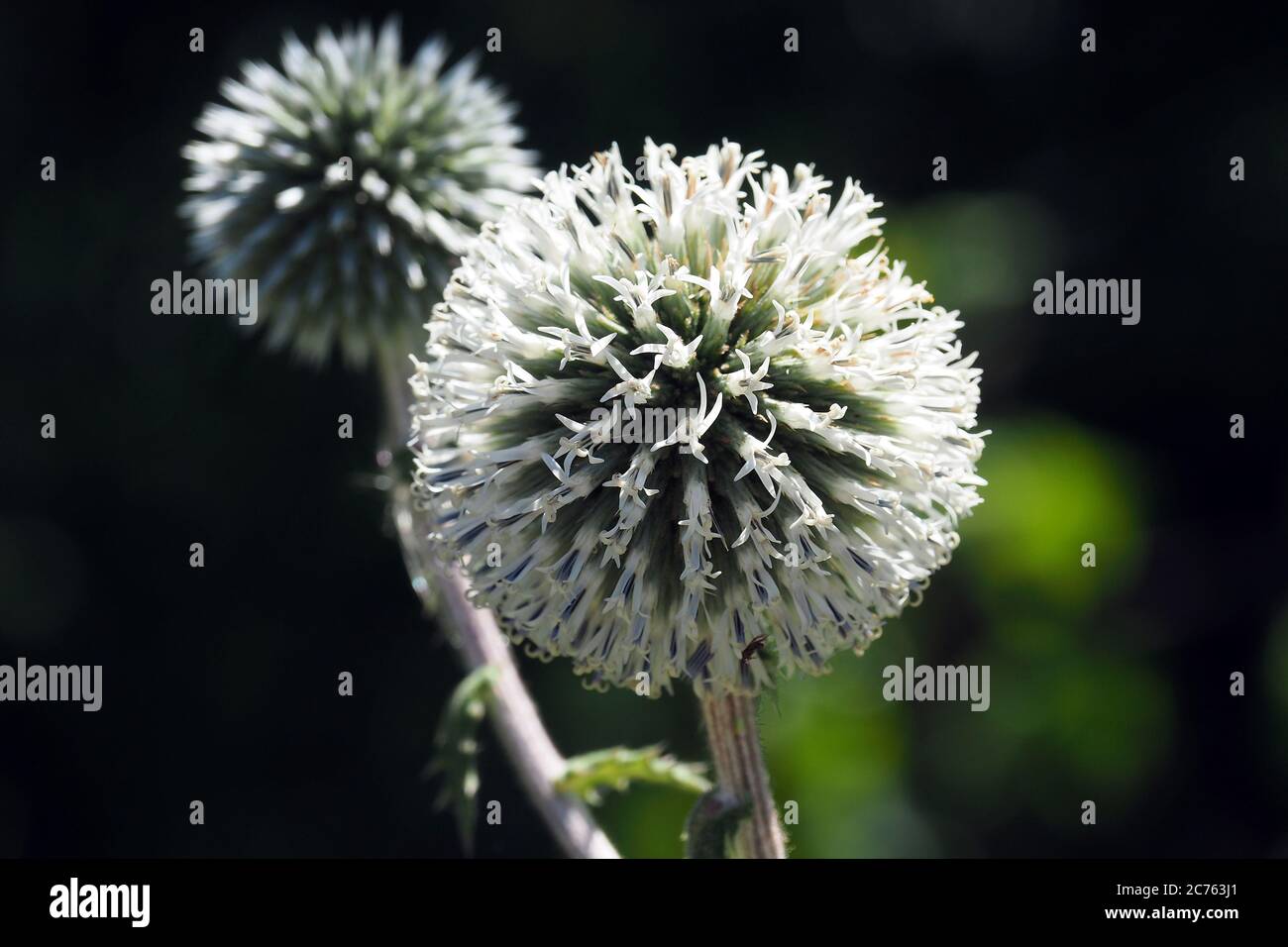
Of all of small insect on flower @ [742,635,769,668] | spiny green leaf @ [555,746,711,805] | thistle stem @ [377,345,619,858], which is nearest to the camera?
small insect on flower @ [742,635,769,668]

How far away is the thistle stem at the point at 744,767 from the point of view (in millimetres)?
2811

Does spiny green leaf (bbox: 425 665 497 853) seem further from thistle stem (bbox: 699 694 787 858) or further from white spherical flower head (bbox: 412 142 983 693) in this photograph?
thistle stem (bbox: 699 694 787 858)

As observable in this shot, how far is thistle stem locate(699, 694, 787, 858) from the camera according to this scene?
2.81 meters

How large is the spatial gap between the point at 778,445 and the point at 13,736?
9483mm

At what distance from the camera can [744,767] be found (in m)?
2.81

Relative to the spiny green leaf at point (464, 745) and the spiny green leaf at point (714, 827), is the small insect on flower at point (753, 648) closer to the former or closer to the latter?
the spiny green leaf at point (714, 827)

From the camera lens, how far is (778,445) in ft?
9.27

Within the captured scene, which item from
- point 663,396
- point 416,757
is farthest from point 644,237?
point 416,757

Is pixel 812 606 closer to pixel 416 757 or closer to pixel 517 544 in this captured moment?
pixel 517 544

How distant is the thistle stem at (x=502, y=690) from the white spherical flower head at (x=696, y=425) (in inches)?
15.2

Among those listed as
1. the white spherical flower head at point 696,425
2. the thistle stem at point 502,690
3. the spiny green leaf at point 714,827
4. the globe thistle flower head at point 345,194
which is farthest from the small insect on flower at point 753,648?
the globe thistle flower head at point 345,194

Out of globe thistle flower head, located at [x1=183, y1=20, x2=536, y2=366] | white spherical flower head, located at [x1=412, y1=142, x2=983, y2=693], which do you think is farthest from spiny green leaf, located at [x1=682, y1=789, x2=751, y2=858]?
globe thistle flower head, located at [x1=183, y1=20, x2=536, y2=366]

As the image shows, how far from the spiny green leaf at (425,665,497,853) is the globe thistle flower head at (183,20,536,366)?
1.25m
